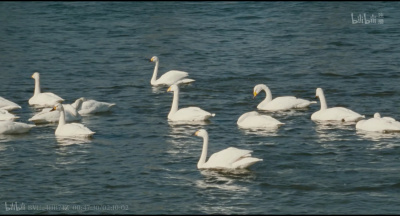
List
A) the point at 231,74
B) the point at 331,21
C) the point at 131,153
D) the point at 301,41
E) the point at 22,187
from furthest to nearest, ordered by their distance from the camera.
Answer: the point at 331,21
the point at 301,41
the point at 231,74
the point at 131,153
the point at 22,187

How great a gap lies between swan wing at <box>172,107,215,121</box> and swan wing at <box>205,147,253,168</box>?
416 centimetres

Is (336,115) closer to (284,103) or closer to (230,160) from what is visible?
(284,103)

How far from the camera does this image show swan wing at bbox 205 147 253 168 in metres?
15.6

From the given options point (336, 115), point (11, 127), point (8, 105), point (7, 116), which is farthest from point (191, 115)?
point (8, 105)

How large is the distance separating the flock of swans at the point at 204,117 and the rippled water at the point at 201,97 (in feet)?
0.77

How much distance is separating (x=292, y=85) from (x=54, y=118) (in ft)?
24.5

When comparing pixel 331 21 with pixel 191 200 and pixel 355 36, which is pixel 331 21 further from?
pixel 191 200

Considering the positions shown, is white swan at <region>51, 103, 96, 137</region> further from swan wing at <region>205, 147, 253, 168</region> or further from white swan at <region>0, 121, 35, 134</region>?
swan wing at <region>205, 147, 253, 168</region>

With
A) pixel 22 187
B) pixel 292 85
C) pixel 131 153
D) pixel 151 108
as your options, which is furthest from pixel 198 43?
pixel 22 187

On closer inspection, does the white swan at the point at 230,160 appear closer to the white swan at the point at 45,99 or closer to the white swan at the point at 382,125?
the white swan at the point at 382,125

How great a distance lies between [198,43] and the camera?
1289 inches

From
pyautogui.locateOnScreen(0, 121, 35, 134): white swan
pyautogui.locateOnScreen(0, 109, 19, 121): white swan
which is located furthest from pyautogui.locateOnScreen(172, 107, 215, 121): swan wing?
pyautogui.locateOnScreen(0, 109, 19, 121): white swan

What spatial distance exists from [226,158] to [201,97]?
7850 mm

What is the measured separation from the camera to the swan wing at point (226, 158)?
15617 mm
